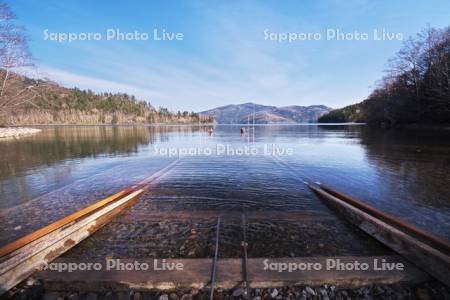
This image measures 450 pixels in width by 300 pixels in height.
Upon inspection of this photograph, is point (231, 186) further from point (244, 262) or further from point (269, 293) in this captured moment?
point (269, 293)

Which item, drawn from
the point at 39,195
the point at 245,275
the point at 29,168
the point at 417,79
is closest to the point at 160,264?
the point at 245,275

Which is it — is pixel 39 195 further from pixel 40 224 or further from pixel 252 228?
pixel 252 228

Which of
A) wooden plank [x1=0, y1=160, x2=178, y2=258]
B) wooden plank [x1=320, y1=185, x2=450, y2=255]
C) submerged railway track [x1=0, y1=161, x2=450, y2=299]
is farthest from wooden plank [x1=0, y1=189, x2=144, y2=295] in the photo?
wooden plank [x1=320, y1=185, x2=450, y2=255]

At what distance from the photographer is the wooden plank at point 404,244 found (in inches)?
160

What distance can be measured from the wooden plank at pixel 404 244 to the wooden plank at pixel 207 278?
0.76ft

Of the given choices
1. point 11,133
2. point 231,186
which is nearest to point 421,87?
point 231,186

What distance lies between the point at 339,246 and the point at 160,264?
13.8 feet

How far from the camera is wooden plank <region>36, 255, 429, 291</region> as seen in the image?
13.1 feet

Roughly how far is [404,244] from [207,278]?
433 centimetres

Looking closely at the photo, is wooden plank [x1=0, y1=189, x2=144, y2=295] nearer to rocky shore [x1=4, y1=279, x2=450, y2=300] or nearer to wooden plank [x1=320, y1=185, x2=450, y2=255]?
rocky shore [x1=4, y1=279, x2=450, y2=300]

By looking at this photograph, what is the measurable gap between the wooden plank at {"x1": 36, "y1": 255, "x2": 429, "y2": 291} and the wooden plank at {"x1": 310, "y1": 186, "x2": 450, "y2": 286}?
0.76 feet

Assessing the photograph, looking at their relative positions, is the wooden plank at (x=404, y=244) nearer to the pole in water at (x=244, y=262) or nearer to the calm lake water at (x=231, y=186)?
the calm lake water at (x=231, y=186)

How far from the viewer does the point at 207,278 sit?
409 centimetres

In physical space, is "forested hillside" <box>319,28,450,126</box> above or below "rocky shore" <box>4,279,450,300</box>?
above
